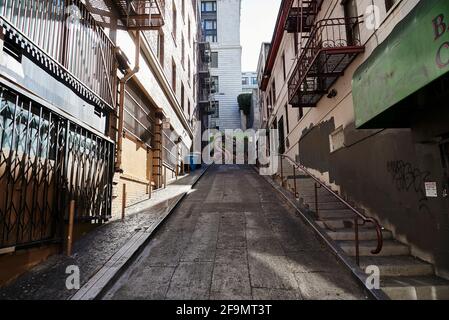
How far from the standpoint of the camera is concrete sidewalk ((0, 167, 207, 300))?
3.87 m

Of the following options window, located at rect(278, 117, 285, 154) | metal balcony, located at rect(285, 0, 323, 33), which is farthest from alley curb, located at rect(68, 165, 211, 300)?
window, located at rect(278, 117, 285, 154)

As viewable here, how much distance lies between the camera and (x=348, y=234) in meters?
6.14

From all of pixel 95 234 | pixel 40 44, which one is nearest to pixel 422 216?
pixel 95 234

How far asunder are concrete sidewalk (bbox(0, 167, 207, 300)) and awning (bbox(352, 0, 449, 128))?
4996 millimetres

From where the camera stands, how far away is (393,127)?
19.1ft

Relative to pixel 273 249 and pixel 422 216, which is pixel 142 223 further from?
pixel 422 216

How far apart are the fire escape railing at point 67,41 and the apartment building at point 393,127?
564cm

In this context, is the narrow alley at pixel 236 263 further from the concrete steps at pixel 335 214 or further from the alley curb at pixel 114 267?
the concrete steps at pixel 335 214

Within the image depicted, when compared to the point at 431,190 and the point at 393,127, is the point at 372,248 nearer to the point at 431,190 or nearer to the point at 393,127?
the point at 431,190

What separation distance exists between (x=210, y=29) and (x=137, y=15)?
113ft

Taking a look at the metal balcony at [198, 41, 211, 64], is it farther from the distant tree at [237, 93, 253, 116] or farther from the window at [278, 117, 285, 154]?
the window at [278, 117, 285, 154]

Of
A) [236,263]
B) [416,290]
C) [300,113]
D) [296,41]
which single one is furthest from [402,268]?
[296,41]

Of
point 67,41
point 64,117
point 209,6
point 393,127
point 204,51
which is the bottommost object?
point 393,127
